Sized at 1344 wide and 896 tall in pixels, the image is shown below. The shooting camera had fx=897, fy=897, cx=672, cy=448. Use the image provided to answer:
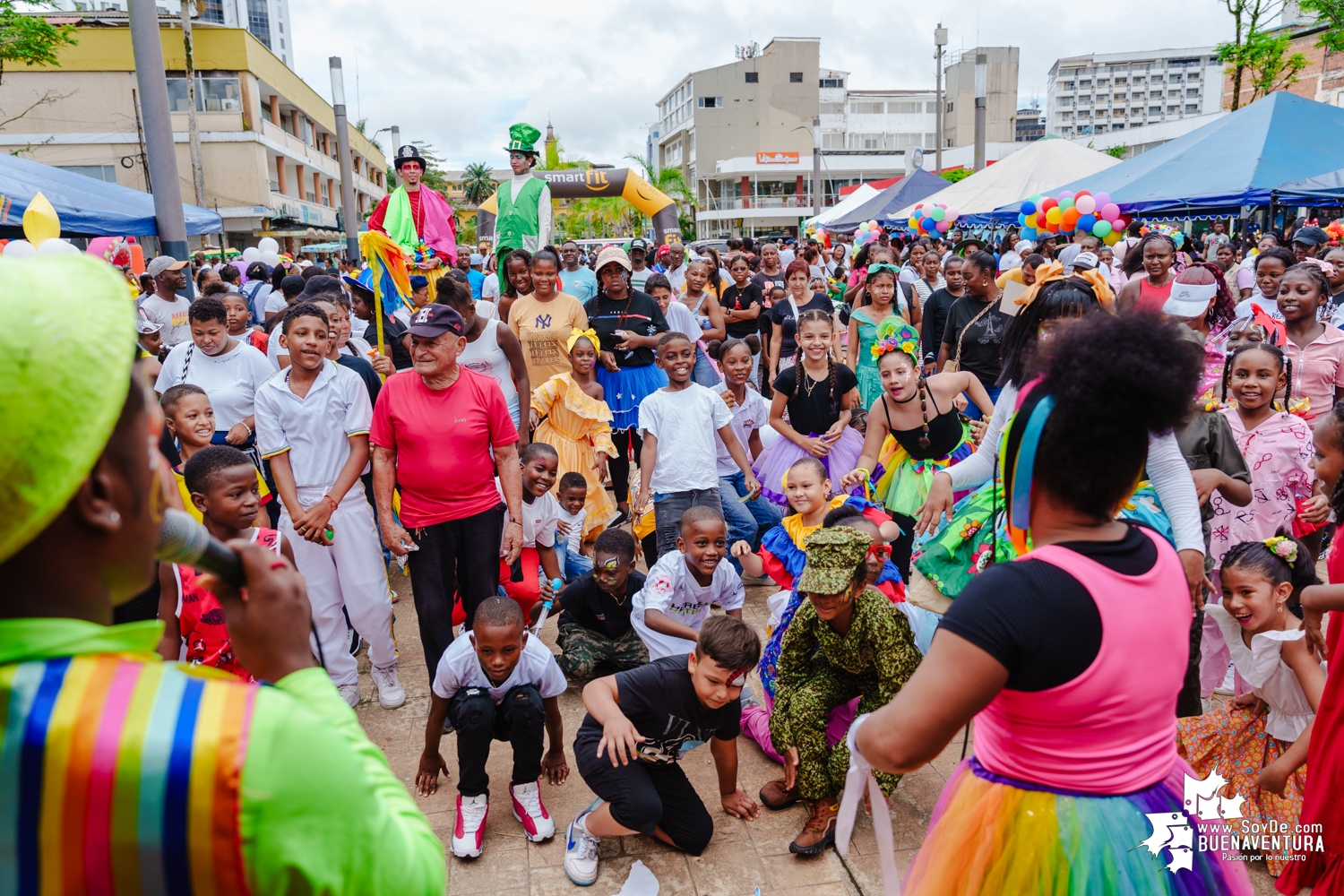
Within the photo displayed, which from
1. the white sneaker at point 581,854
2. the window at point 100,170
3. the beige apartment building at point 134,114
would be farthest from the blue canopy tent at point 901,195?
the window at point 100,170

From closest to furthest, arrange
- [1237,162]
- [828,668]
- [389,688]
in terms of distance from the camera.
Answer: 1. [828,668]
2. [389,688]
3. [1237,162]

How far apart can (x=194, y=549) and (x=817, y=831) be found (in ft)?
9.36

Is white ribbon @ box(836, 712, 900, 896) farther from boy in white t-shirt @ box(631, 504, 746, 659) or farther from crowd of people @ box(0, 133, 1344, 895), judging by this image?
boy in white t-shirt @ box(631, 504, 746, 659)

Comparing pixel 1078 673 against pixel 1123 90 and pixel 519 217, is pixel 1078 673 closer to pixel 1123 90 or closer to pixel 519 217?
pixel 519 217

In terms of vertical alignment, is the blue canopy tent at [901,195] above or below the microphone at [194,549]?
above

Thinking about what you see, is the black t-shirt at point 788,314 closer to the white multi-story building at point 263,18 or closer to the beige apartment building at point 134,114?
the beige apartment building at point 134,114

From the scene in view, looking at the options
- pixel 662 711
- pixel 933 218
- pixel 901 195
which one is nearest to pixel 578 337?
pixel 662 711

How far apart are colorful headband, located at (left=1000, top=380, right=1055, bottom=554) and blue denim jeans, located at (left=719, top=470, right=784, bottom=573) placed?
12.0 ft

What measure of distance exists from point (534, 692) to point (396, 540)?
0.99 m

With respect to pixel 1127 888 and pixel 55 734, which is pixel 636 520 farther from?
pixel 55 734

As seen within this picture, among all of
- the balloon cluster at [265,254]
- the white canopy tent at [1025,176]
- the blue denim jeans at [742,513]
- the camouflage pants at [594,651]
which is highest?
the white canopy tent at [1025,176]

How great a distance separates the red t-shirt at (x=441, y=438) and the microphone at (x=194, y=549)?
9.69ft

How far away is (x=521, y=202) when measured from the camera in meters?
8.30

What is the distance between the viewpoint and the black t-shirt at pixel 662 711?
3.41 m
